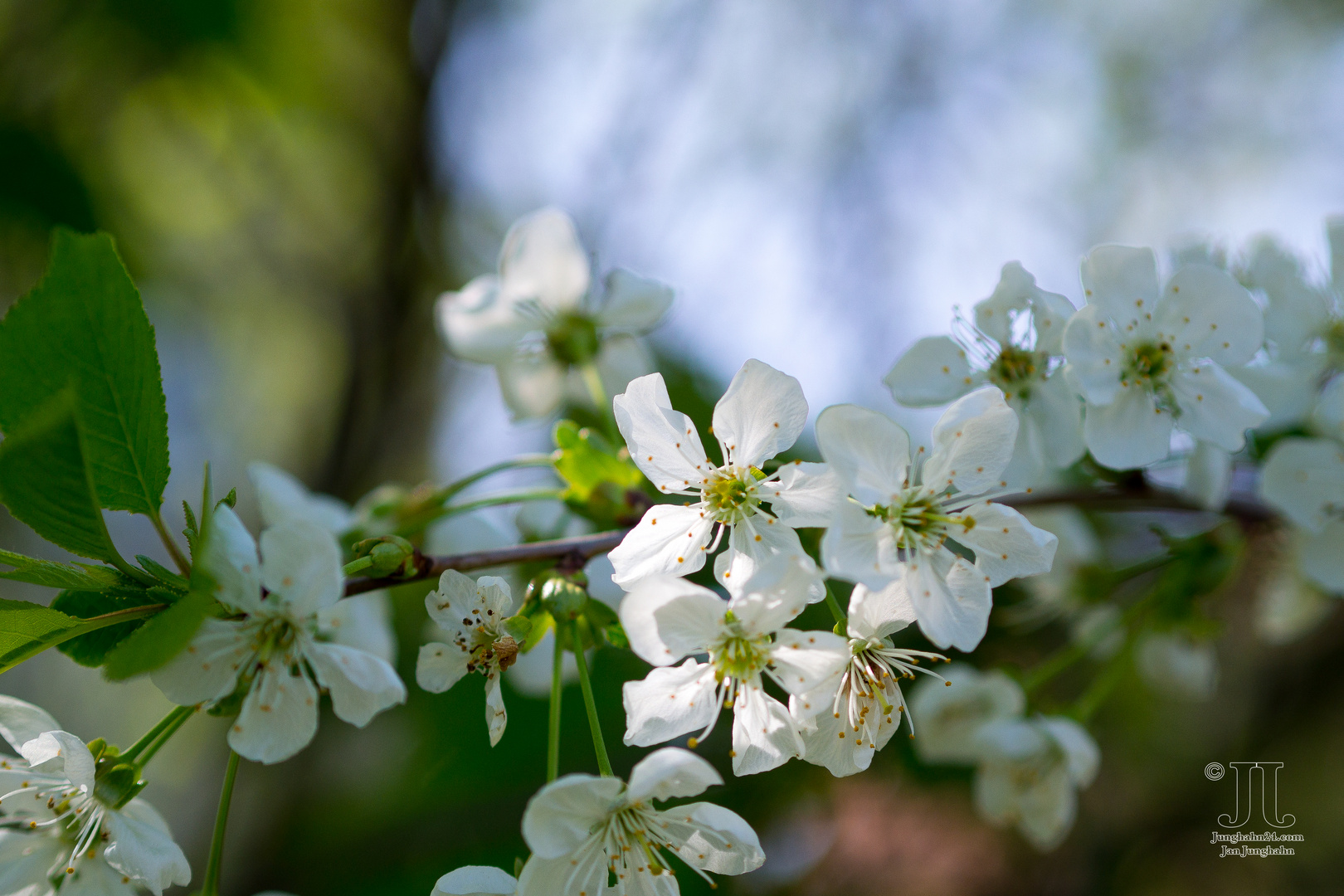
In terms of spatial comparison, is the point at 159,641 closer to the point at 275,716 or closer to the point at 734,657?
the point at 275,716

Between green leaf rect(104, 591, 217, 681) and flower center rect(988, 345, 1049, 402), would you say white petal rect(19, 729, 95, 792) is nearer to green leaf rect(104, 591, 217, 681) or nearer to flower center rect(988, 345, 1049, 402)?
green leaf rect(104, 591, 217, 681)

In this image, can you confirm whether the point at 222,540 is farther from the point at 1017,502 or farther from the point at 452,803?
the point at 452,803

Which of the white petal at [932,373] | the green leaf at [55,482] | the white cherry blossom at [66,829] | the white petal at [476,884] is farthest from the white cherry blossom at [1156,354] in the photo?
the white cherry blossom at [66,829]

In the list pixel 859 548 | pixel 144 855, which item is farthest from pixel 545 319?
pixel 144 855

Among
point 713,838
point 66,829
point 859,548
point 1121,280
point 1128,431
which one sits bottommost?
point 66,829

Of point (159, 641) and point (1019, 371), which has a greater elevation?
point (1019, 371)

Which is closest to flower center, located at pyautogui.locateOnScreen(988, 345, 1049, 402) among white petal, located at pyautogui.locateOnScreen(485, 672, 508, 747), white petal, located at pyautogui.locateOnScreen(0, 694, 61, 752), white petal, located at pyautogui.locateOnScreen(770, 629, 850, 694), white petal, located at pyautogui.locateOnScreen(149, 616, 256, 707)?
white petal, located at pyautogui.locateOnScreen(770, 629, 850, 694)
